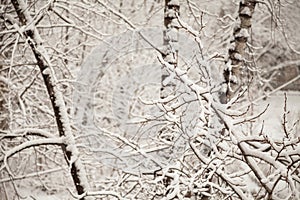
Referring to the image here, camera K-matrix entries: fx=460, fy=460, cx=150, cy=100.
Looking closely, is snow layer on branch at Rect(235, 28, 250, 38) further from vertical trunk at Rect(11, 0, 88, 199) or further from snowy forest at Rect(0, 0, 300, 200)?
vertical trunk at Rect(11, 0, 88, 199)

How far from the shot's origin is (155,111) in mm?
5250

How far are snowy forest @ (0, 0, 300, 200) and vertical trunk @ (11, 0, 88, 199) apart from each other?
1 cm

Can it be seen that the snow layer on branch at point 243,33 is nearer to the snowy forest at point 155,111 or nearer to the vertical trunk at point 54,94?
Result: the snowy forest at point 155,111

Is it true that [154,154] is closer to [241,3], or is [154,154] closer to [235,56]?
[235,56]

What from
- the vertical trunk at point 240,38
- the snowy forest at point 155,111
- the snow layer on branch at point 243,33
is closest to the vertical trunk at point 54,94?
the snowy forest at point 155,111

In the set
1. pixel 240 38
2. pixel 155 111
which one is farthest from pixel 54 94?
pixel 240 38

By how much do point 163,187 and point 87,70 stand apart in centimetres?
443

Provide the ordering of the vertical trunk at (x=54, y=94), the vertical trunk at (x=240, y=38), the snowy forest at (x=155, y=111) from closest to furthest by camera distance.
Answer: the snowy forest at (x=155, y=111), the vertical trunk at (x=240, y=38), the vertical trunk at (x=54, y=94)

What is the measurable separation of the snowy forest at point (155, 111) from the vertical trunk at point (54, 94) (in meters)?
0.01

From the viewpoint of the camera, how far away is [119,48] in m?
6.85

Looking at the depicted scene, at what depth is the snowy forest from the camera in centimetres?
340

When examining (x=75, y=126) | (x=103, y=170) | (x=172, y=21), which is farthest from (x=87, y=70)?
(x=172, y=21)

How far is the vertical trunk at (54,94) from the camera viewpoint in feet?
17.7

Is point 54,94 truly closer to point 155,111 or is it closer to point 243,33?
point 155,111
